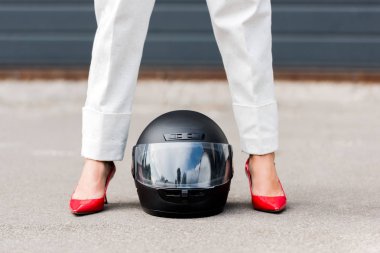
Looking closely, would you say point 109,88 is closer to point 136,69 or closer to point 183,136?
point 136,69

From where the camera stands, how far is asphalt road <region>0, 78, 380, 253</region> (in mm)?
2648

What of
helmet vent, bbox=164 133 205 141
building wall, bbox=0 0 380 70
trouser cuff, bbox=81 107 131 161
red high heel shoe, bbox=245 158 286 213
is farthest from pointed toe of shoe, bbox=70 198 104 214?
building wall, bbox=0 0 380 70

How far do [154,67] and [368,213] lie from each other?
392 centimetres

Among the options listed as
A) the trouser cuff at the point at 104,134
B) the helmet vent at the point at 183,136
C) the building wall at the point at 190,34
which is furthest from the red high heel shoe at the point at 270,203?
the building wall at the point at 190,34

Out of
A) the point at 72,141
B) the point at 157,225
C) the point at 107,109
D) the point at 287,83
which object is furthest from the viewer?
the point at 287,83

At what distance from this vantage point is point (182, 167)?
2.87 m

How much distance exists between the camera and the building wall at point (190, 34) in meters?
6.66

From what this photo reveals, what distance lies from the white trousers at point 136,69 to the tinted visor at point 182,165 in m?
0.15

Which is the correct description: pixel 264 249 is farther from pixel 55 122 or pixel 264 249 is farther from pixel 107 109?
pixel 55 122

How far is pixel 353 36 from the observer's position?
21.9 ft

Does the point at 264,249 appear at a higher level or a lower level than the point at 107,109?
lower

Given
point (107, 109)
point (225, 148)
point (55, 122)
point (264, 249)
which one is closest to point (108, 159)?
point (107, 109)

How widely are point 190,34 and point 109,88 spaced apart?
384cm

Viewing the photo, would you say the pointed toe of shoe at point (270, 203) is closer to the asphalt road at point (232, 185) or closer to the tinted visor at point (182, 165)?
the asphalt road at point (232, 185)
